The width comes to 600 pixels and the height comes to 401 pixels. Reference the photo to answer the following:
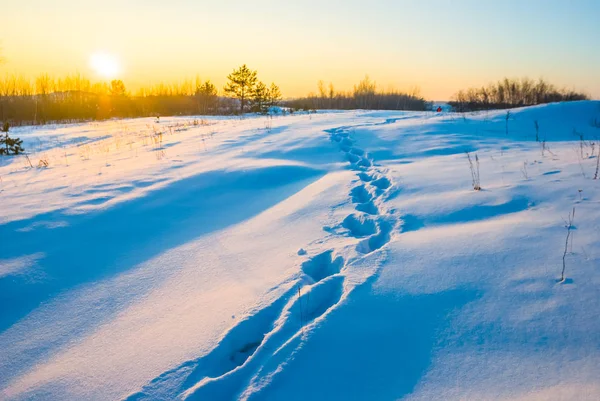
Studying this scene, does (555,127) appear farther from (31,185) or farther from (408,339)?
(31,185)

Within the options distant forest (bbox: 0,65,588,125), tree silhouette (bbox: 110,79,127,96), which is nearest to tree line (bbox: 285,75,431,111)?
distant forest (bbox: 0,65,588,125)

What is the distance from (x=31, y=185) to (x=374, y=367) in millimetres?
4940

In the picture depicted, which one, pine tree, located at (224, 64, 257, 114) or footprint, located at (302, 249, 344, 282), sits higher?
pine tree, located at (224, 64, 257, 114)

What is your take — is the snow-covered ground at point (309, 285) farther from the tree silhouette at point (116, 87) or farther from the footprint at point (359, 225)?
the tree silhouette at point (116, 87)

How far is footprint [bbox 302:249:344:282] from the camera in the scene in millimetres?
2290

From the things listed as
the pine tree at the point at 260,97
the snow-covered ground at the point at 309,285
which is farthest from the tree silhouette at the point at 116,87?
the snow-covered ground at the point at 309,285

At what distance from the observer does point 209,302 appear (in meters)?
2.08

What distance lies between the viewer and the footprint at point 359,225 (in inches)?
111

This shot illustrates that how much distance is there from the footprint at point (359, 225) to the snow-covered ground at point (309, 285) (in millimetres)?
23

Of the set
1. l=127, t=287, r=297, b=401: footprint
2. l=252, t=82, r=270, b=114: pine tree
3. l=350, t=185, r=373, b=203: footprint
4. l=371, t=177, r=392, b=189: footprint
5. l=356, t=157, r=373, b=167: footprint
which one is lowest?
l=127, t=287, r=297, b=401: footprint

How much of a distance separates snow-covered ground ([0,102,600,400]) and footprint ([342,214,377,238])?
23 millimetres

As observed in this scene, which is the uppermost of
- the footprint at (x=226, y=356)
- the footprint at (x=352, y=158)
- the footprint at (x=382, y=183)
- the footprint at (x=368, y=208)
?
the footprint at (x=352, y=158)

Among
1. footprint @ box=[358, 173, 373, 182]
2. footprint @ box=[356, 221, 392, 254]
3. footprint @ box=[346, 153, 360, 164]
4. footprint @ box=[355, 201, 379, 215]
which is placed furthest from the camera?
footprint @ box=[346, 153, 360, 164]

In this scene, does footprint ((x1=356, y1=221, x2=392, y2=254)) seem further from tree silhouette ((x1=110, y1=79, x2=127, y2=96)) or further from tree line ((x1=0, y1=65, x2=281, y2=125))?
tree silhouette ((x1=110, y1=79, x2=127, y2=96))
